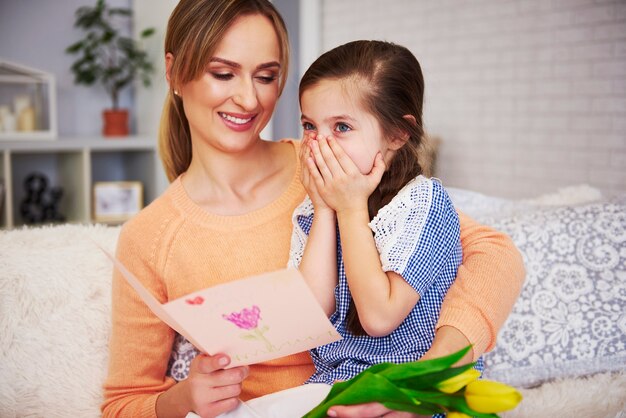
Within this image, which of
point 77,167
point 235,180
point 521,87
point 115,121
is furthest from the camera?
point 115,121

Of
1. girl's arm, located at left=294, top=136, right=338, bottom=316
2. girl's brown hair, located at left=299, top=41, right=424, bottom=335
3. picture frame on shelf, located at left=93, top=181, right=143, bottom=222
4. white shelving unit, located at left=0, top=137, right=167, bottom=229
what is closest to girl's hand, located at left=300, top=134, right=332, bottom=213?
girl's arm, located at left=294, top=136, right=338, bottom=316

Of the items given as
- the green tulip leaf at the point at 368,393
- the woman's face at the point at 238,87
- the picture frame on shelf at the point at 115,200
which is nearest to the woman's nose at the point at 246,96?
the woman's face at the point at 238,87

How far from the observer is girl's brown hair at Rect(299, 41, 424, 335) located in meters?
1.22

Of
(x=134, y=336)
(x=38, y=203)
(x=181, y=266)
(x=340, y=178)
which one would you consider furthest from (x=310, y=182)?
(x=38, y=203)

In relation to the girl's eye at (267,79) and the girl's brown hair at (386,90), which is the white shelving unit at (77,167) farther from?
the girl's brown hair at (386,90)

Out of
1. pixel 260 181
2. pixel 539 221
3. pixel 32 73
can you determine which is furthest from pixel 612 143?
pixel 32 73

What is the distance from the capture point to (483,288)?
1.22 metres

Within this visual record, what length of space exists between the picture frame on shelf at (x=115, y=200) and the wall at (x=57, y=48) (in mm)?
780

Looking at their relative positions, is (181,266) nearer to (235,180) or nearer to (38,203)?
(235,180)

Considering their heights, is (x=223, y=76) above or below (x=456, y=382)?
above

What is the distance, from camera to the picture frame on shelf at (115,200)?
15.4 feet

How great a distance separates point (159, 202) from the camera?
1451 millimetres

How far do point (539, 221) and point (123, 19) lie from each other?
14.8 feet

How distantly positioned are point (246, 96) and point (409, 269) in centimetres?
51
